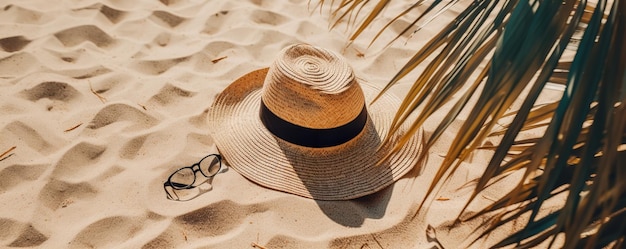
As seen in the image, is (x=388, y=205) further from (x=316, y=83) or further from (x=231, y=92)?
(x=231, y=92)

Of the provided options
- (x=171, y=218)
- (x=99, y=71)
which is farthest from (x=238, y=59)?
(x=171, y=218)

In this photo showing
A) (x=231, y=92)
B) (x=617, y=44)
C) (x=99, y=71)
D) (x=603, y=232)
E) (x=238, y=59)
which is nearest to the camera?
(x=617, y=44)

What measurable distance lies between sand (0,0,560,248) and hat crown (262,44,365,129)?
231 millimetres

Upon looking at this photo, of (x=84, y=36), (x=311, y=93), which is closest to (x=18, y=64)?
(x=84, y=36)

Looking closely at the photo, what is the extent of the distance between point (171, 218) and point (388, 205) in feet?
2.46

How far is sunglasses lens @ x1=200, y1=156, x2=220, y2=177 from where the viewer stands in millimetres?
1884

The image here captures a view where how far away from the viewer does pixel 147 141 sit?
1.98 meters

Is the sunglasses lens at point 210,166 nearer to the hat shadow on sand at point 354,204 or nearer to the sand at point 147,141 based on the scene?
the sand at point 147,141

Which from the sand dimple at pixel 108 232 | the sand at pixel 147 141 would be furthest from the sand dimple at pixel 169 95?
the sand dimple at pixel 108 232

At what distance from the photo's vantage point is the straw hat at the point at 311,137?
5.85 feet

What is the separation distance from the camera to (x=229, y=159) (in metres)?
1.89

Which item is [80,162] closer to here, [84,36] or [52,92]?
[52,92]

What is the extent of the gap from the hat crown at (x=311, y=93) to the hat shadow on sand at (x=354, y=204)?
15 centimetres

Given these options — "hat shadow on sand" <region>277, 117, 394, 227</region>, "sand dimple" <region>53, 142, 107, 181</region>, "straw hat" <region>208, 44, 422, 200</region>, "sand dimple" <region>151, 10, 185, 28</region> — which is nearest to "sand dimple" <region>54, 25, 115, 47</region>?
"sand dimple" <region>151, 10, 185, 28</region>
